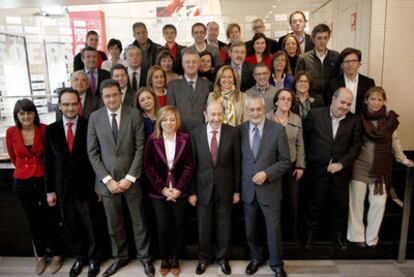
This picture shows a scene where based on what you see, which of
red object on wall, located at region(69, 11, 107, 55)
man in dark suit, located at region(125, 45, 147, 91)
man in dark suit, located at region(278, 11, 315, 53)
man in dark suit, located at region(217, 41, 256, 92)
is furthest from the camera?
red object on wall, located at region(69, 11, 107, 55)

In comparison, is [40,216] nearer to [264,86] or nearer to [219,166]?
[219,166]

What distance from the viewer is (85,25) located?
6477 millimetres

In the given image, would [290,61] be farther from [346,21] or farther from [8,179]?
[8,179]

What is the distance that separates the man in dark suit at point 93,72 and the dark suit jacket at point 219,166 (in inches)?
62.7

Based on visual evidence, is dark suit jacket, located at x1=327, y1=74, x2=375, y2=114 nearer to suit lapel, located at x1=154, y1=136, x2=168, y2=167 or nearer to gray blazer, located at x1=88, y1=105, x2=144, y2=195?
suit lapel, located at x1=154, y1=136, x2=168, y2=167

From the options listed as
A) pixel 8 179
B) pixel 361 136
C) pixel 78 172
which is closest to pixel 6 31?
pixel 8 179

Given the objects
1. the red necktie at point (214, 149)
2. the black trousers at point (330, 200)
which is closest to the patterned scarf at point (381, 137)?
the black trousers at point (330, 200)

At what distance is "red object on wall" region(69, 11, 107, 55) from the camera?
6.41 meters

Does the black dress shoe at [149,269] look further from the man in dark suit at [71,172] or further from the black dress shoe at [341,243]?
the black dress shoe at [341,243]

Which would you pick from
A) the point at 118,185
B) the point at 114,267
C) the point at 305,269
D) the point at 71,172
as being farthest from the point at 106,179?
the point at 305,269

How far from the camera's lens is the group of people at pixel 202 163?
2797 mm

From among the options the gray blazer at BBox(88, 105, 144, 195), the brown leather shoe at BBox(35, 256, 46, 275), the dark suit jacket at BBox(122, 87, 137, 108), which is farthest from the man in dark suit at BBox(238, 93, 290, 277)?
the brown leather shoe at BBox(35, 256, 46, 275)

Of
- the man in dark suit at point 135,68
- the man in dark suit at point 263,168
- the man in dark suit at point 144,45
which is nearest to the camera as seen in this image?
the man in dark suit at point 263,168

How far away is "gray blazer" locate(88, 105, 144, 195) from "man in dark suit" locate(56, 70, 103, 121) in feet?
1.58
